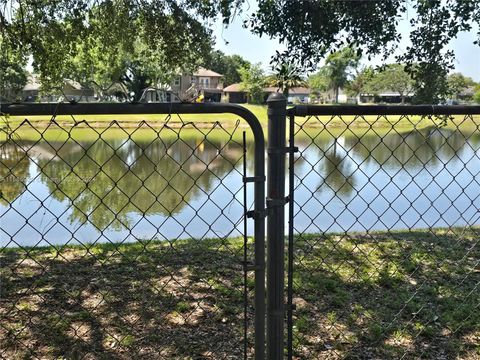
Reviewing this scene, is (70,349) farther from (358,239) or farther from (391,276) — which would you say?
(358,239)

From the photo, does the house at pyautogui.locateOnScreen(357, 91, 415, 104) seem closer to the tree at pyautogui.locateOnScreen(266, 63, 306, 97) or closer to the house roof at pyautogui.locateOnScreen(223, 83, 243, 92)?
the house roof at pyautogui.locateOnScreen(223, 83, 243, 92)

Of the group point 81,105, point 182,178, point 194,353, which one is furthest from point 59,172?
point 81,105

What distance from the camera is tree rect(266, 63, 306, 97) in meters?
4.76

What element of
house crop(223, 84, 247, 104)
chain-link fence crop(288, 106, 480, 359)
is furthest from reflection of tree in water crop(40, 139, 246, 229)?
house crop(223, 84, 247, 104)

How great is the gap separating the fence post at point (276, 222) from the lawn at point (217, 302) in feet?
2.71

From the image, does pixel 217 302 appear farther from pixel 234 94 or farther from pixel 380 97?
pixel 380 97

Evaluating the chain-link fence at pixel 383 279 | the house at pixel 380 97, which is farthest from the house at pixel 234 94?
the chain-link fence at pixel 383 279

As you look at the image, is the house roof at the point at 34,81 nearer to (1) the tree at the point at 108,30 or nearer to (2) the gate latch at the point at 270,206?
(1) the tree at the point at 108,30

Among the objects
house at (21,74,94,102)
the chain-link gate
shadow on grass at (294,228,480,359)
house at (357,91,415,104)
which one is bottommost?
shadow on grass at (294,228,480,359)

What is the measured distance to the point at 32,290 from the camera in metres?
3.22

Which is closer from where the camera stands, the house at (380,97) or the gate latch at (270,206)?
the gate latch at (270,206)

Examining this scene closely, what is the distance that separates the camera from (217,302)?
3.03 m

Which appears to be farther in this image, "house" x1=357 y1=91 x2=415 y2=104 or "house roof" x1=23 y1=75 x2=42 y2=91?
"house" x1=357 y1=91 x2=415 y2=104

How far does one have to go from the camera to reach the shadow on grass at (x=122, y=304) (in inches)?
97.9
